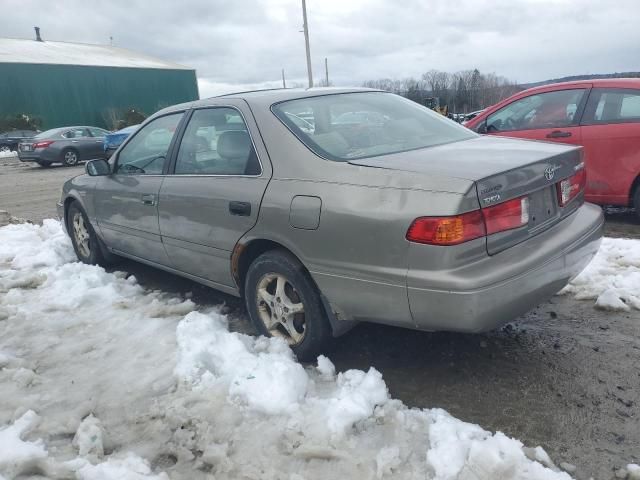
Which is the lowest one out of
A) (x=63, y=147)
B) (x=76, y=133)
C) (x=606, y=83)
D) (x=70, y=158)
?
(x=70, y=158)

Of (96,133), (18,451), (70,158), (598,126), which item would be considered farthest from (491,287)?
(96,133)

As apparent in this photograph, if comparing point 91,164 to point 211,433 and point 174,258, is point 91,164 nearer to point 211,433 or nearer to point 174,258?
point 174,258

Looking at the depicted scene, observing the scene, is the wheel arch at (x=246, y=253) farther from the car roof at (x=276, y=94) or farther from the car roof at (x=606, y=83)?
the car roof at (x=606, y=83)

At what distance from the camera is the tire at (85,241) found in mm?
5184

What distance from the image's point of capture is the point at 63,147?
1788 cm

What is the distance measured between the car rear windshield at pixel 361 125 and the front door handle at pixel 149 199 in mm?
1271

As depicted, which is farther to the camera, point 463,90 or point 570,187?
point 463,90

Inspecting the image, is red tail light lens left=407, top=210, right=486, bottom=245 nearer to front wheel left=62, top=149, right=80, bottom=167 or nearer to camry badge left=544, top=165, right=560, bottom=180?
camry badge left=544, top=165, right=560, bottom=180

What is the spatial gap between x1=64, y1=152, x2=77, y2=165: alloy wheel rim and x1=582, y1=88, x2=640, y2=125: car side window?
16.7 meters

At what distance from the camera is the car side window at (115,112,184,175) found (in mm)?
4094

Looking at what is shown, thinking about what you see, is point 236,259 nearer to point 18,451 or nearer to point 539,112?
point 18,451

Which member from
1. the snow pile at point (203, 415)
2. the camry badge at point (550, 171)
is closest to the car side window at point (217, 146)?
the snow pile at point (203, 415)

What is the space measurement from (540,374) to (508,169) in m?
1.19

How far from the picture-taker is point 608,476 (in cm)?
220
